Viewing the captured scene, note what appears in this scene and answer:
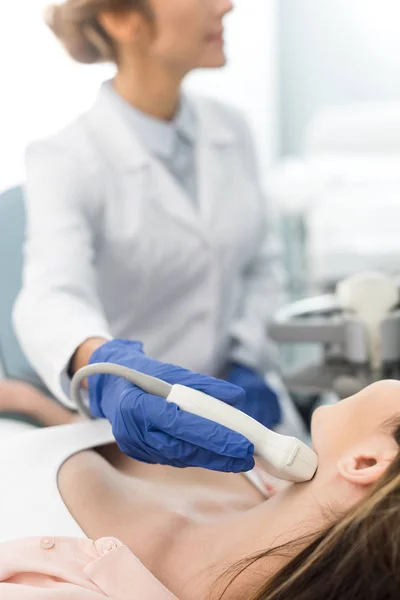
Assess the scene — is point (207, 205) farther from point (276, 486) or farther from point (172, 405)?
point (172, 405)

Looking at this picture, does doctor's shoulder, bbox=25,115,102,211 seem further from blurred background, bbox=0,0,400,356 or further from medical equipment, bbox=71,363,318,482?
medical equipment, bbox=71,363,318,482

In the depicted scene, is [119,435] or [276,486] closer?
[119,435]

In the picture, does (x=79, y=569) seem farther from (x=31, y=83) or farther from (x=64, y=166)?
(x=31, y=83)

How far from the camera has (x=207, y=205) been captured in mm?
1412

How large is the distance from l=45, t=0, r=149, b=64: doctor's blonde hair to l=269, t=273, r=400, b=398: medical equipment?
584mm

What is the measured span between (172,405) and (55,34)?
2.99ft

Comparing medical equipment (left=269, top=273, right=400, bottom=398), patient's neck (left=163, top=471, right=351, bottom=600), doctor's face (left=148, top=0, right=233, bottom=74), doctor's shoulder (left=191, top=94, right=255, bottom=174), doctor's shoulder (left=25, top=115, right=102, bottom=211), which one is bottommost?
medical equipment (left=269, top=273, right=400, bottom=398)

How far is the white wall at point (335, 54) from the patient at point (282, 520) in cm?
190

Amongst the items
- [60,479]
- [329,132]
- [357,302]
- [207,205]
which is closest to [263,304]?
[207,205]

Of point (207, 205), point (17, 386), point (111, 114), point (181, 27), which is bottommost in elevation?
point (17, 386)

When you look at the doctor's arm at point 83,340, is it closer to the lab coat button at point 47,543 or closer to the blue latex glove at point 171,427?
the blue latex glove at point 171,427

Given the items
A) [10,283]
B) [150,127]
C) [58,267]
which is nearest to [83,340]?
[58,267]

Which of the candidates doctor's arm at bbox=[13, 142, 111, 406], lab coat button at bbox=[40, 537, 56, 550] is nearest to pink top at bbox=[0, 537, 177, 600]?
lab coat button at bbox=[40, 537, 56, 550]

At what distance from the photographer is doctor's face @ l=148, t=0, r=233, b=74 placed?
4.31 ft
